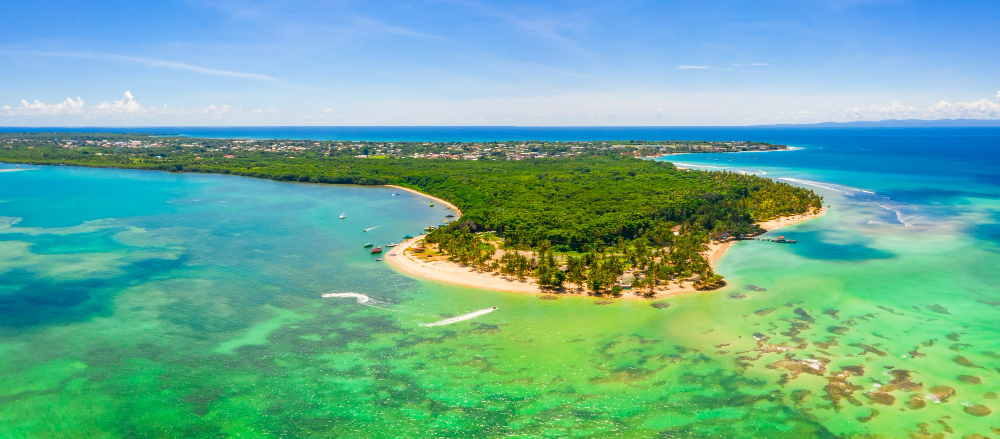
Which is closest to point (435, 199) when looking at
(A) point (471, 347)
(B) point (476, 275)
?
(B) point (476, 275)

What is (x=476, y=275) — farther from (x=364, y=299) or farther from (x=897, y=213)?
(x=897, y=213)

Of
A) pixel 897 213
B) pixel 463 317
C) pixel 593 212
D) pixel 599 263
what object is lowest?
pixel 463 317

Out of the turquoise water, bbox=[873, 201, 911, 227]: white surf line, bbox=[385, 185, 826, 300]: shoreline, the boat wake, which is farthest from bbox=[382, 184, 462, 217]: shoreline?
bbox=[873, 201, 911, 227]: white surf line

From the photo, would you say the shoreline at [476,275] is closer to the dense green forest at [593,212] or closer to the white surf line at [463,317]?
the dense green forest at [593,212]

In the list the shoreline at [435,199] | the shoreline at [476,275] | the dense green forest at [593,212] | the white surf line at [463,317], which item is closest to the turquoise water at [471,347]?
the white surf line at [463,317]

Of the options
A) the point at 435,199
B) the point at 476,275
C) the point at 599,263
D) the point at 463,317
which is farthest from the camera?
the point at 435,199

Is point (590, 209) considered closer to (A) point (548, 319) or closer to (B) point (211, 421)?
(A) point (548, 319)
